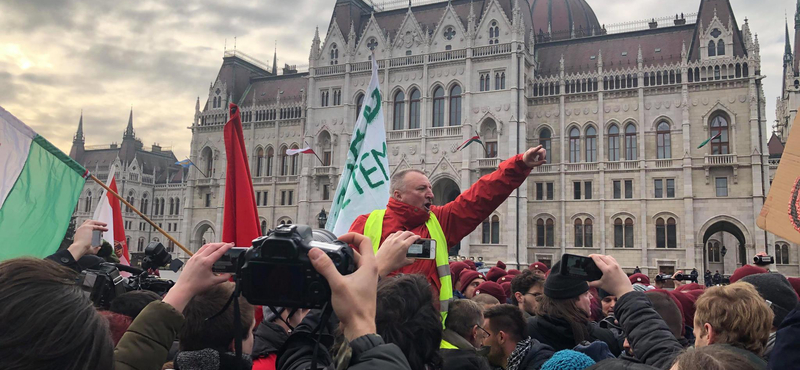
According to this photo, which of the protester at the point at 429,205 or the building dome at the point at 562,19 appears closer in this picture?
the protester at the point at 429,205

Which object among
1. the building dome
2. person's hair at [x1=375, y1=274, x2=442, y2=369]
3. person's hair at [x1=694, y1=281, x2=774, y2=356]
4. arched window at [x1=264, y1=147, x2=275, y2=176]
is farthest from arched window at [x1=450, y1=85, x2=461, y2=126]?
person's hair at [x1=375, y1=274, x2=442, y2=369]

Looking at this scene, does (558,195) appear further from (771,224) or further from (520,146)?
(771,224)

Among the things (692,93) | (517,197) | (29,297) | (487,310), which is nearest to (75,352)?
(29,297)

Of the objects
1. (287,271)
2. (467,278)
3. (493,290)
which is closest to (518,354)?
(287,271)

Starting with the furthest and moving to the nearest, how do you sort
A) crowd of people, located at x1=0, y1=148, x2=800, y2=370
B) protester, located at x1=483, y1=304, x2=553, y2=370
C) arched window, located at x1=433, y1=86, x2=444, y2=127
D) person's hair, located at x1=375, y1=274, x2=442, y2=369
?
arched window, located at x1=433, y1=86, x2=444, y2=127, protester, located at x1=483, y1=304, x2=553, y2=370, person's hair, located at x1=375, y1=274, x2=442, y2=369, crowd of people, located at x1=0, y1=148, x2=800, y2=370

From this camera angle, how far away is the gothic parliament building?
101 feet

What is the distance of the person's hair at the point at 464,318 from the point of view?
369cm

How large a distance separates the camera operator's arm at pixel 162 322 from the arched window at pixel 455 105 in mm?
34089

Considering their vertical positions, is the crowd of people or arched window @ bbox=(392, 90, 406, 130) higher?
arched window @ bbox=(392, 90, 406, 130)

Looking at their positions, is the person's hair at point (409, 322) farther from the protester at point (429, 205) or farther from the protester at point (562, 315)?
the protester at point (429, 205)

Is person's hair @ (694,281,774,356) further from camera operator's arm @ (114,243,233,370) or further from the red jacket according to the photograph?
camera operator's arm @ (114,243,233,370)

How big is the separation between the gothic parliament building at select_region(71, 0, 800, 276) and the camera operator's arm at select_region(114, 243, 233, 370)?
2450 cm

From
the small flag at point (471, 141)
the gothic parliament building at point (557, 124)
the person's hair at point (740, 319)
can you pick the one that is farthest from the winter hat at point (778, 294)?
the small flag at point (471, 141)

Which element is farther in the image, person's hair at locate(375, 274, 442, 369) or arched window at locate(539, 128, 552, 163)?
arched window at locate(539, 128, 552, 163)
